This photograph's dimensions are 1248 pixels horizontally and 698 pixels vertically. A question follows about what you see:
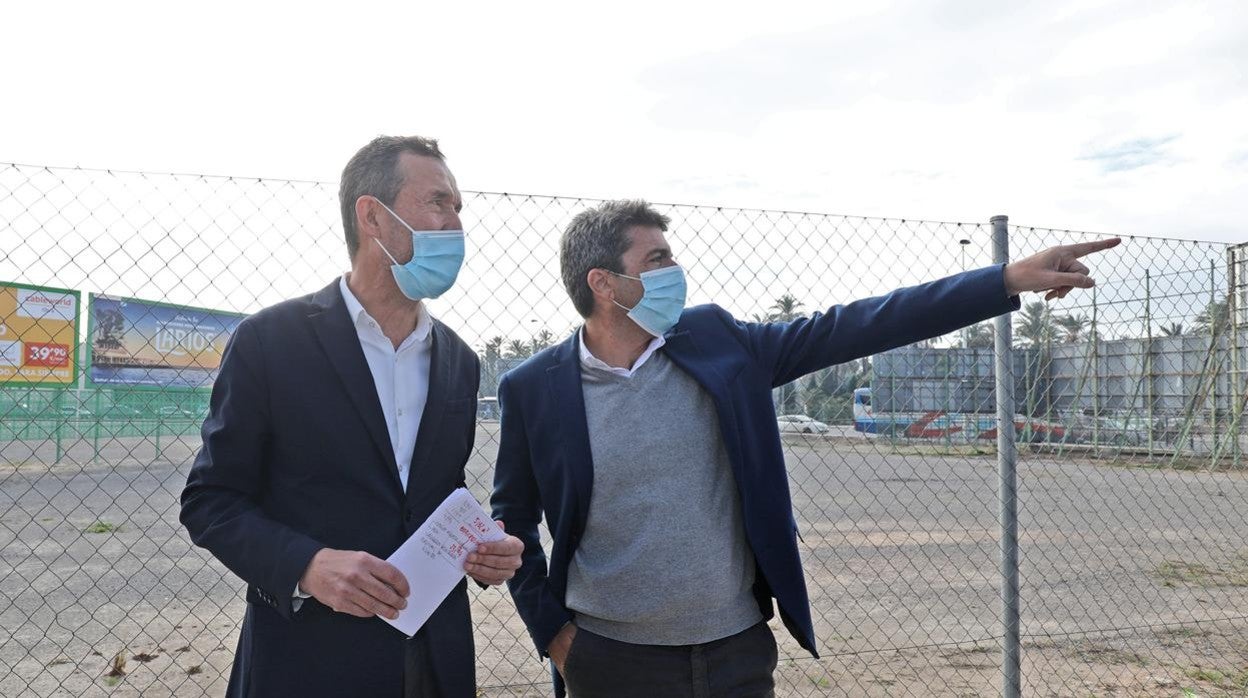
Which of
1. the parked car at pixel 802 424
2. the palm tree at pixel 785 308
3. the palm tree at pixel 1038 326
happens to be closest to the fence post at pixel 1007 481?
the palm tree at pixel 785 308

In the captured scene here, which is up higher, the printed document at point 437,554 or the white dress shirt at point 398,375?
the white dress shirt at point 398,375

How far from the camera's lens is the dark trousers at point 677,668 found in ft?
7.57

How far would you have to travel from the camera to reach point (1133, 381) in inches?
731

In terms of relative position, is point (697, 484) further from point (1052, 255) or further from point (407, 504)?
point (1052, 255)

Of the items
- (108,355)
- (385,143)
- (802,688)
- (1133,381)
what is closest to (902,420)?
(1133,381)

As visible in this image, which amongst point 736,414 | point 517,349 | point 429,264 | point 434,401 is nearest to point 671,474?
point 736,414

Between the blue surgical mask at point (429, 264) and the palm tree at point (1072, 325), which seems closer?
the blue surgical mask at point (429, 264)

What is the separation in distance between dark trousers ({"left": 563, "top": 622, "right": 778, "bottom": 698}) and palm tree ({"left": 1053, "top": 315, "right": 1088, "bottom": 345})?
37.5ft

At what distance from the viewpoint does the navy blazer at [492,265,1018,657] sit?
2.40 meters

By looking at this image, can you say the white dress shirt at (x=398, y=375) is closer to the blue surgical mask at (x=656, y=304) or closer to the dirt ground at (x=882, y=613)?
the blue surgical mask at (x=656, y=304)

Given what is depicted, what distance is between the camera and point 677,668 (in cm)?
232

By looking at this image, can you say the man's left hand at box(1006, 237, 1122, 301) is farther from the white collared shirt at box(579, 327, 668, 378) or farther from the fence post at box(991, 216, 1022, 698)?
the fence post at box(991, 216, 1022, 698)

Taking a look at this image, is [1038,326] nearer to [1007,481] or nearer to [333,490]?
[1007,481]

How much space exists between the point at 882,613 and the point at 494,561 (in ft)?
16.7
